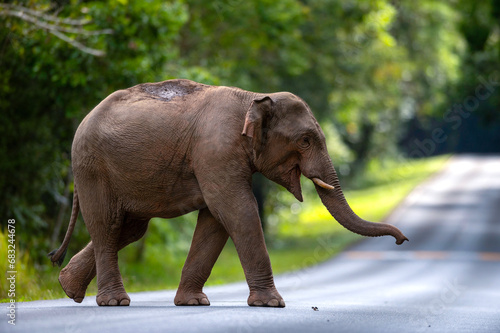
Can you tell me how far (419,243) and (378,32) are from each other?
28.7 feet

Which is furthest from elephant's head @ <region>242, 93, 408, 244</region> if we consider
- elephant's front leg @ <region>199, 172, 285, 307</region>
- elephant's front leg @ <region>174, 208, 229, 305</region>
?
elephant's front leg @ <region>174, 208, 229, 305</region>

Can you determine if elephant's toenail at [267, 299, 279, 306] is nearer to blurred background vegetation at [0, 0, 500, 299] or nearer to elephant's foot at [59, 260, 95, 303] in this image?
elephant's foot at [59, 260, 95, 303]

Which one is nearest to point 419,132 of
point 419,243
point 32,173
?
point 419,243

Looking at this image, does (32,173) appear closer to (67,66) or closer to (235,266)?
(67,66)

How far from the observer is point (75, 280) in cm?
984

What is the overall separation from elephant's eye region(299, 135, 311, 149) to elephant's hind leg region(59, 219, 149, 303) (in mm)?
2008

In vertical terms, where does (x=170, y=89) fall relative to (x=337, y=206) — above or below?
above

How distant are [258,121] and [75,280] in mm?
2723

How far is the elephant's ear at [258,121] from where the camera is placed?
8945 mm

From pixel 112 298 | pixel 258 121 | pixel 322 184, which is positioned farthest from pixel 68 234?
pixel 322 184

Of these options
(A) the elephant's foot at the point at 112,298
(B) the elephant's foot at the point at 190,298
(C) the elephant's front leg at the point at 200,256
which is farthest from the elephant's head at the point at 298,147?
(A) the elephant's foot at the point at 112,298

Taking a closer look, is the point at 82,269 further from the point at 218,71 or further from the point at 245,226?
the point at 218,71

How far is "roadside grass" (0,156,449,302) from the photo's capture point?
14875mm

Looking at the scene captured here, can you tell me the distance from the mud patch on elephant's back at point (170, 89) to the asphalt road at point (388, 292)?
2226 mm
